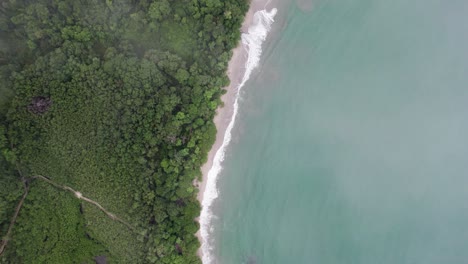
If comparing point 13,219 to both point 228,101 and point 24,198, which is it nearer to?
point 24,198

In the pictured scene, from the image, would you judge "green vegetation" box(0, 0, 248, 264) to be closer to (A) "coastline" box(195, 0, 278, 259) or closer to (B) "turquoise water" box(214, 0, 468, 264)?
(A) "coastline" box(195, 0, 278, 259)

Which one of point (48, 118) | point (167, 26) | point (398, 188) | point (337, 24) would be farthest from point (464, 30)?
point (48, 118)

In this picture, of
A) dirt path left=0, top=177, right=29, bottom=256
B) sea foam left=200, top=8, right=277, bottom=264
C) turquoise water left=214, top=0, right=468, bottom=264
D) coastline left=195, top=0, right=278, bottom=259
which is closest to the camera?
dirt path left=0, top=177, right=29, bottom=256

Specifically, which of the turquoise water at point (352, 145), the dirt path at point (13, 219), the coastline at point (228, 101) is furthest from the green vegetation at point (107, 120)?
the turquoise water at point (352, 145)

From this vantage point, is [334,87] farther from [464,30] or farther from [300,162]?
[464,30]

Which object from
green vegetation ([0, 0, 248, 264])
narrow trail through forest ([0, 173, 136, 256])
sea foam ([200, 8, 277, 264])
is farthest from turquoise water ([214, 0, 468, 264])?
narrow trail through forest ([0, 173, 136, 256])

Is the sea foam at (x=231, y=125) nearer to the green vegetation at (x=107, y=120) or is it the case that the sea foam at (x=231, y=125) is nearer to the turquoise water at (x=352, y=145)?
the turquoise water at (x=352, y=145)
